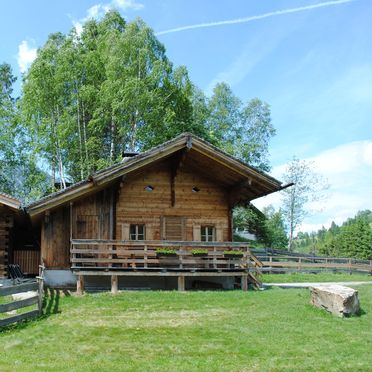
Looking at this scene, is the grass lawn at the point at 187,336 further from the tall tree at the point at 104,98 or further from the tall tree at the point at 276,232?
the tall tree at the point at 276,232

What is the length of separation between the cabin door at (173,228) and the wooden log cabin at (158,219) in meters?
0.04

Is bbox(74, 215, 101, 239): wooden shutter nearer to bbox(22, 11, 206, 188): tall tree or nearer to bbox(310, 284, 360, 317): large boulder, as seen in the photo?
bbox(310, 284, 360, 317): large boulder

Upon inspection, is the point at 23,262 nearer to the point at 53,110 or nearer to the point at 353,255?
the point at 53,110

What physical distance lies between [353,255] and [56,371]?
60.6 m

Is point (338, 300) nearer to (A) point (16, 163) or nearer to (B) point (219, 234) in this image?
(B) point (219, 234)

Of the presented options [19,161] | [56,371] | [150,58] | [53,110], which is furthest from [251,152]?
[56,371]

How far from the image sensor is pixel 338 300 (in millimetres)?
12219

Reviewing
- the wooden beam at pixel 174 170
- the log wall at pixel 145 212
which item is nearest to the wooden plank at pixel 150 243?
the log wall at pixel 145 212

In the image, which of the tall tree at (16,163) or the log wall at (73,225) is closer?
the log wall at (73,225)

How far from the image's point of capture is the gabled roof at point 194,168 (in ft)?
53.6

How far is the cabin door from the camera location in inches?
750

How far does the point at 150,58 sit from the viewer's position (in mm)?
32562

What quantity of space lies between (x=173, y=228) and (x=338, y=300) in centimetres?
838

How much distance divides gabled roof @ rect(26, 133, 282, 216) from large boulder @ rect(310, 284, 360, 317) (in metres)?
5.64
